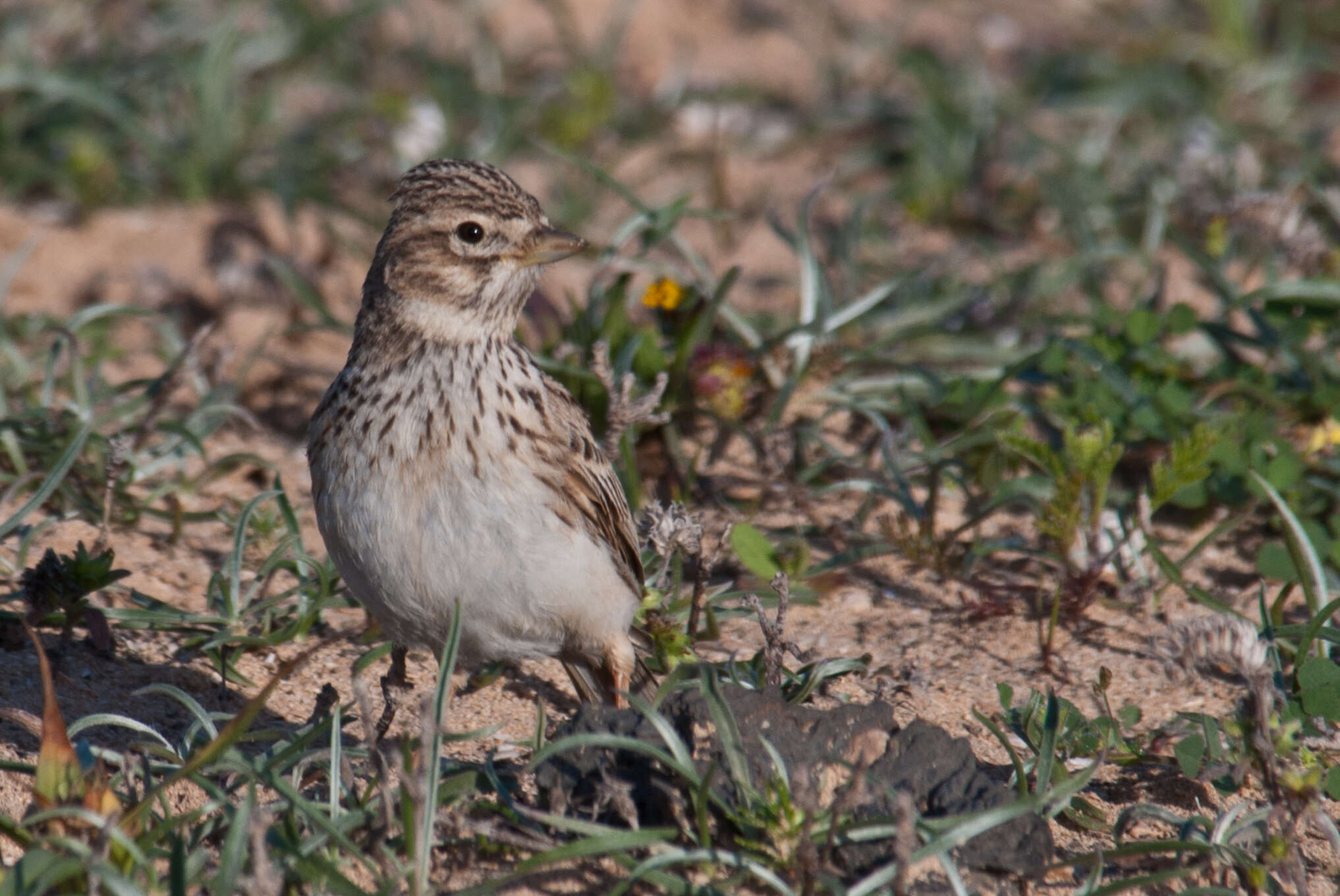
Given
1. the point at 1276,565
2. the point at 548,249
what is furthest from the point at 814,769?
the point at 1276,565

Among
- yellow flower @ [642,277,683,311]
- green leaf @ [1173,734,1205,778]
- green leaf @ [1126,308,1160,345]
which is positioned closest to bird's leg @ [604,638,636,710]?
green leaf @ [1173,734,1205,778]

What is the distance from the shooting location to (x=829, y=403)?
237 inches

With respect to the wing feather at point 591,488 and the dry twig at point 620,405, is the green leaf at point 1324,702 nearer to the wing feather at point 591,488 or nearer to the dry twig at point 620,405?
the wing feather at point 591,488

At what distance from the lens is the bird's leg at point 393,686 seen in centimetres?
416

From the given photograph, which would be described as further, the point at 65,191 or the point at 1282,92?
the point at 1282,92

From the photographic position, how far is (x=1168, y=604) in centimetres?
514

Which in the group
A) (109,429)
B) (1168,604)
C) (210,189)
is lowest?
(1168,604)

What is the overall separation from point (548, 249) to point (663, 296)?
1.57m

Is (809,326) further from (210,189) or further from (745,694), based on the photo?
(210,189)

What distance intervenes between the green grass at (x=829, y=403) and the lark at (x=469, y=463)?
319 millimetres

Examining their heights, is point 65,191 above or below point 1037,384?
above

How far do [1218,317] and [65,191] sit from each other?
214 inches

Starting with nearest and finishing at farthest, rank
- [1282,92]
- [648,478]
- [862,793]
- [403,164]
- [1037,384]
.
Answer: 1. [862,793]
2. [648,478]
3. [1037,384]
4. [403,164]
5. [1282,92]

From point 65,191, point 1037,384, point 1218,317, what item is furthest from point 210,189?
point 1218,317
